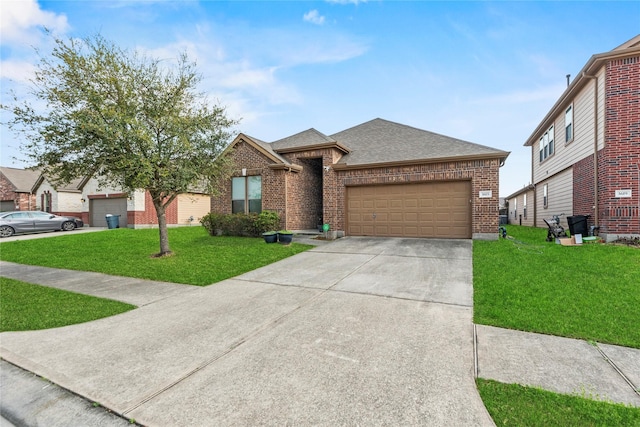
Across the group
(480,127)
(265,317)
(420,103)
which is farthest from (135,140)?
(480,127)

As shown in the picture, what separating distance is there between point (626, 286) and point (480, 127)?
39.5 feet

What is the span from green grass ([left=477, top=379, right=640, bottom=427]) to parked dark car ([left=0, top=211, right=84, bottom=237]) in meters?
24.2

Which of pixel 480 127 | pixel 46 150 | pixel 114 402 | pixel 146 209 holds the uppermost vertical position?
pixel 480 127

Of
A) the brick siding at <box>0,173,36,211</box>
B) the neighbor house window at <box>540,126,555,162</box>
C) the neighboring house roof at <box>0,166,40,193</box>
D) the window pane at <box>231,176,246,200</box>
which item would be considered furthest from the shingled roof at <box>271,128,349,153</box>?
the neighboring house roof at <box>0,166,40,193</box>

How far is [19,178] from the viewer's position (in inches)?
1043

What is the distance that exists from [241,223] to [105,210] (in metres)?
14.4

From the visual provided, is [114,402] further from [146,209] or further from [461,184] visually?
[146,209]

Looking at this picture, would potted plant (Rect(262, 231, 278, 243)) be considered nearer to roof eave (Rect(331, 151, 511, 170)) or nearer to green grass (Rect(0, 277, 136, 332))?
roof eave (Rect(331, 151, 511, 170))

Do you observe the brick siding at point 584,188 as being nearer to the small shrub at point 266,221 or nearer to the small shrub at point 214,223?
the small shrub at point 266,221

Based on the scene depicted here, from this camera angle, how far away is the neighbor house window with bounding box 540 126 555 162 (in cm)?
1544

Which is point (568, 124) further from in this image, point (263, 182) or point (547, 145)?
point (263, 182)

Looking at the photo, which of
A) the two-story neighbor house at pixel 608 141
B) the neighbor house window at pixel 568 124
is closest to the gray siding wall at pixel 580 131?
the two-story neighbor house at pixel 608 141

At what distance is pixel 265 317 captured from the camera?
4.14 metres

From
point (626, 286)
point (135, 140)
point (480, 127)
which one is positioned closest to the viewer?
point (626, 286)
